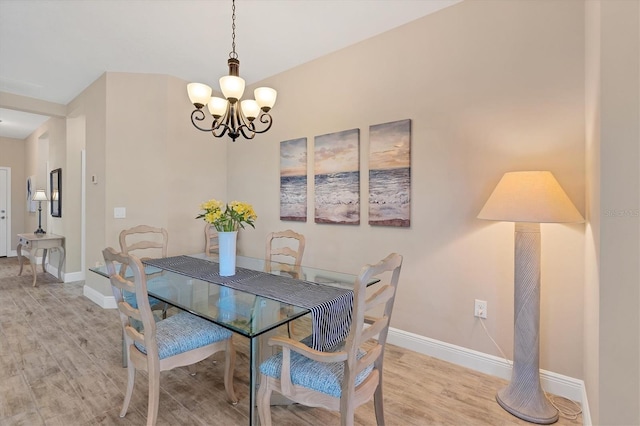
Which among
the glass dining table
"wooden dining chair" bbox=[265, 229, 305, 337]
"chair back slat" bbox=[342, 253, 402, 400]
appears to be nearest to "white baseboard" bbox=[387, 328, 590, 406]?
the glass dining table

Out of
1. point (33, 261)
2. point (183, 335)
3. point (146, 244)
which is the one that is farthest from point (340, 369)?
point (33, 261)

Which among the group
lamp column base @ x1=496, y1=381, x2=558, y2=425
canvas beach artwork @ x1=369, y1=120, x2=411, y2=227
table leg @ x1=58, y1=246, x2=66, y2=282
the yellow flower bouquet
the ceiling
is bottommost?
lamp column base @ x1=496, y1=381, x2=558, y2=425

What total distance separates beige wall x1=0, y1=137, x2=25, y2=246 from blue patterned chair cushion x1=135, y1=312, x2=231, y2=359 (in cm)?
752

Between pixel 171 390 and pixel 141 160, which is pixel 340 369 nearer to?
pixel 171 390

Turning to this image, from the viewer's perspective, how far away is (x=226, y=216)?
1.97 meters

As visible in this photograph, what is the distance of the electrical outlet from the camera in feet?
7.21

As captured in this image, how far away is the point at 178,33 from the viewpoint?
270cm

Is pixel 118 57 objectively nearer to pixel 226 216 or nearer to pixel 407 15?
pixel 226 216

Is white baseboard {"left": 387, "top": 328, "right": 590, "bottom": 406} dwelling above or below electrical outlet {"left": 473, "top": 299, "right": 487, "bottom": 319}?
below

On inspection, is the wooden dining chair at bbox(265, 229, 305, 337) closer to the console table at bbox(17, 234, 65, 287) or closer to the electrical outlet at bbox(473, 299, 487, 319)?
the electrical outlet at bbox(473, 299, 487, 319)

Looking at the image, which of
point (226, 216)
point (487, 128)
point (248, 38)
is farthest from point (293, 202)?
point (487, 128)

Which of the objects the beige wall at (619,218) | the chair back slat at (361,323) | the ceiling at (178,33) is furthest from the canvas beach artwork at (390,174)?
the beige wall at (619,218)

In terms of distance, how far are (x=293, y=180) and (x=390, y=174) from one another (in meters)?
1.13

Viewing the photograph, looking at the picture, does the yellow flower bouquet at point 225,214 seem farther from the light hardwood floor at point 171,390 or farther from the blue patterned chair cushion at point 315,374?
the light hardwood floor at point 171,390
